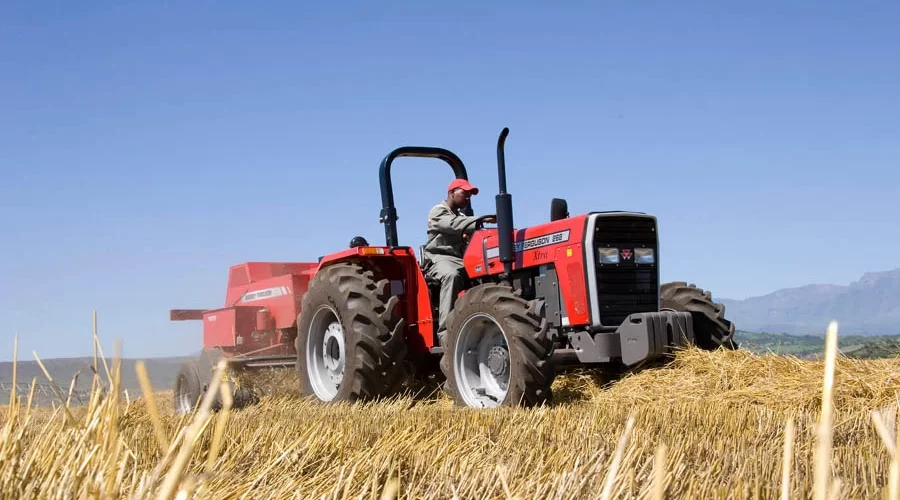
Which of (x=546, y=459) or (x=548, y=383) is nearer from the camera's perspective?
(x=546, y=459)

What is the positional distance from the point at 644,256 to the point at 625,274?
29 cm

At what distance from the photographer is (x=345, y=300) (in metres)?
7.42

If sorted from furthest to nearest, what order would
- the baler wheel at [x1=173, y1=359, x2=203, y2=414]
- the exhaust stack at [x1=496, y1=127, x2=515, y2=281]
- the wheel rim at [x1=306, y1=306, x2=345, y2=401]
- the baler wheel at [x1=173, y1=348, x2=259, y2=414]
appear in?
the baler wheel at [x1=173, y1=359, x2=203, y2=414], the baler wheel at [x1=173, y1=348, x2=259, y2=414], the wheel rim at [x1=306, y1=306, x2=345, y2=401], the exhaust stack at [x1=496, y1=127, x2=515, y2=281]

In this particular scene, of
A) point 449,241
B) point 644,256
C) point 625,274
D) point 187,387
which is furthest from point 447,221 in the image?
point 187,387

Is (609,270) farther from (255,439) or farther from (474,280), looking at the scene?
(255,439)

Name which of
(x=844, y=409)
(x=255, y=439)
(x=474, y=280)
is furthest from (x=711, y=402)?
(x=255, y=439)

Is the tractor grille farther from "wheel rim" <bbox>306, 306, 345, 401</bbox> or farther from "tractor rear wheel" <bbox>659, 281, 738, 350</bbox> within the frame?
"wheel rim" <bbox>306, 306, 345, 401</bbox>

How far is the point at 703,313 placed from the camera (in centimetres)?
748

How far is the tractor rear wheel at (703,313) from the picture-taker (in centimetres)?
738

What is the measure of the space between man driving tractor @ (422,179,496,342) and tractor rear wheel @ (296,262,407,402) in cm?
43

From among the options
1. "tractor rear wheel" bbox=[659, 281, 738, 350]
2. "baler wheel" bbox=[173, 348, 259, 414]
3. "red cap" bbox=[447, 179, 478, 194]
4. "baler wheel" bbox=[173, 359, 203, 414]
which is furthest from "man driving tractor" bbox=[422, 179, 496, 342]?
"baler wheel" bbox=[173, 359, 203, 414]

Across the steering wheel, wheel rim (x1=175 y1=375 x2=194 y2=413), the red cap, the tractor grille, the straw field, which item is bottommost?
wheel rim (x1=175 y1=375 x2=194 y2=413)

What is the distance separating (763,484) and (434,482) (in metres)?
1.10

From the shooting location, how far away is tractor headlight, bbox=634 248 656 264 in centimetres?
712
